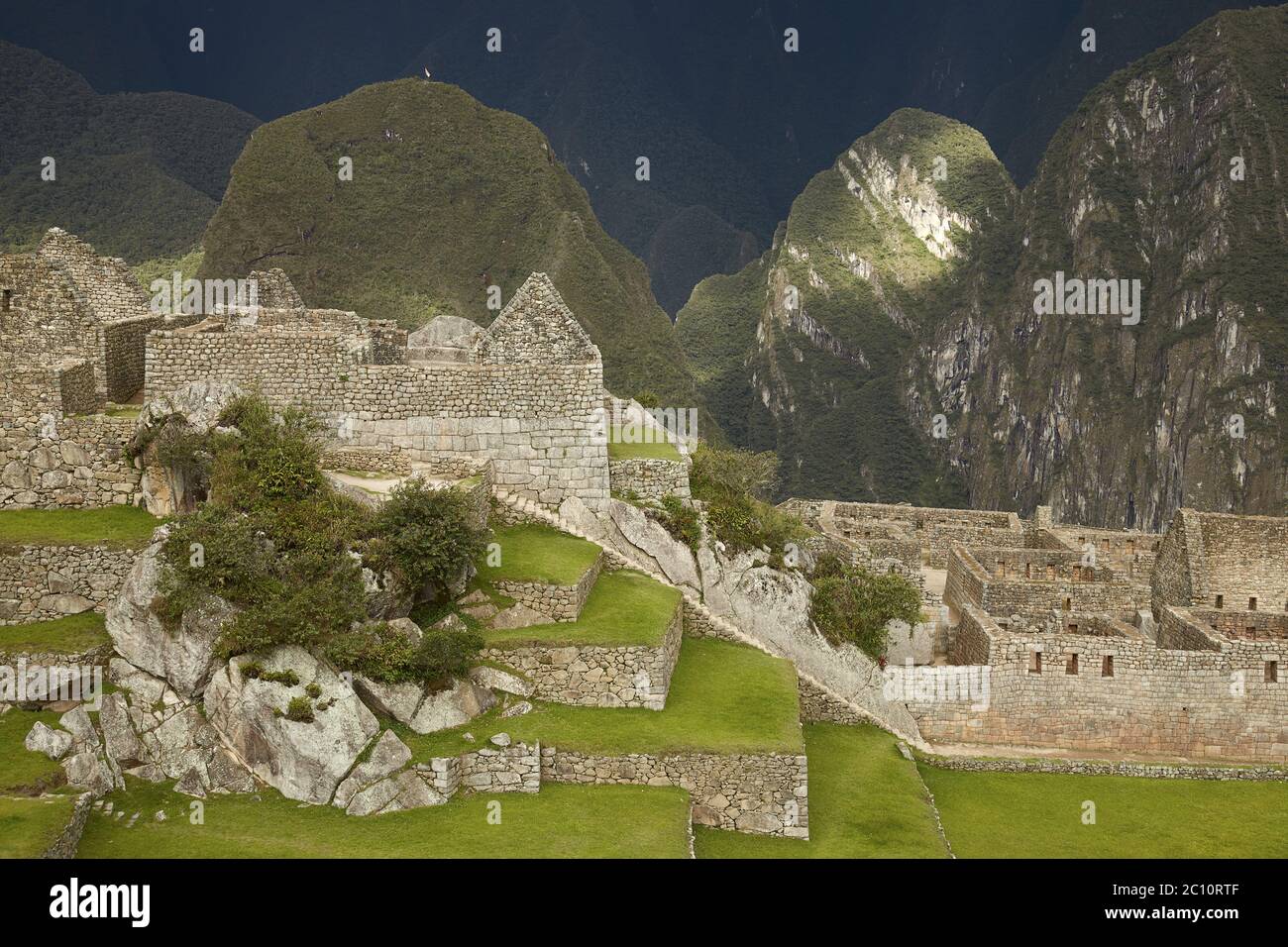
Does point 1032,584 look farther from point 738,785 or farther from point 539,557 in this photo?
point 738,785

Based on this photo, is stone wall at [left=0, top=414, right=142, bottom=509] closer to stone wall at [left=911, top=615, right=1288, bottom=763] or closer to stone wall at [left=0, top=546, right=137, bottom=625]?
stone wall at [left=0, top=546, right=137, bottom=625]

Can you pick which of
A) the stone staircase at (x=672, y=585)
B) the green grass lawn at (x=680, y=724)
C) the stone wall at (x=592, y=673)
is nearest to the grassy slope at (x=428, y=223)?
the stone staircase at (x=672, y=585)

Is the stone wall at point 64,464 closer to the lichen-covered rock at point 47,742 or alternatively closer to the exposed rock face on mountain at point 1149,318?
the lichen-covered rock at point 47,742

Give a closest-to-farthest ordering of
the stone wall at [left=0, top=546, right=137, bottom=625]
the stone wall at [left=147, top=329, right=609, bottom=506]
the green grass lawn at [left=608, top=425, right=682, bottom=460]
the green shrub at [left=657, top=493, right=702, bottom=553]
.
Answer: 1. the stone wall at [left=0, top=546, right=137, bottom=625]
2. the stone wall at [left=147, top=329, right=609, bottom=506]
3. the green shrub at [left=657, top=493, right=702, bottom=553]
4. the green grass lawn at [left=608, top=425, right=682, bottom=460]

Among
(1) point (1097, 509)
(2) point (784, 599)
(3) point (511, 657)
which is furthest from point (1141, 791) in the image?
(1) point (1097, 509)

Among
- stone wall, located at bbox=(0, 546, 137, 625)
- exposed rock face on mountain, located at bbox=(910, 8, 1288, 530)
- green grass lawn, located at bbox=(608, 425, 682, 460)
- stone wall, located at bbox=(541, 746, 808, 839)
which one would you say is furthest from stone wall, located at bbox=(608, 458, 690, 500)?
exposed rock face on mountain, located at bbox=(910, 8, 1288, 530)

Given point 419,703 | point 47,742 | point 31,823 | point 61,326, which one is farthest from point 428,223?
point 31,823

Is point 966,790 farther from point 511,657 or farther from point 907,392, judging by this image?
point 907,392

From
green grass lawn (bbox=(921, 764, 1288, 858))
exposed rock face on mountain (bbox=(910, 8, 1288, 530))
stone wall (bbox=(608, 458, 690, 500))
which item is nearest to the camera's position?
green grass lawn (bbox=(921, 764, 1288, 858))
